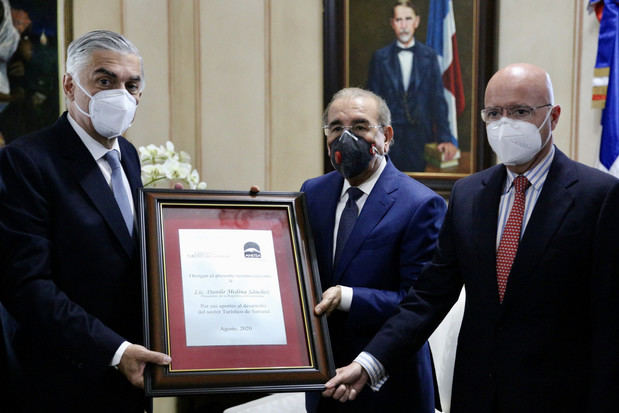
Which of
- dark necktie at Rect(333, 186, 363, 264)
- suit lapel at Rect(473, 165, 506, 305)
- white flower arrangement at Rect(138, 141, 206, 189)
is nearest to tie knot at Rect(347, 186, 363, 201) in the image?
dark necktie at Rect(333, 186, 363, 264)

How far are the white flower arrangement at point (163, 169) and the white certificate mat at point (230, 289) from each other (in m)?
1.35

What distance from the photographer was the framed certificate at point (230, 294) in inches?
75.9

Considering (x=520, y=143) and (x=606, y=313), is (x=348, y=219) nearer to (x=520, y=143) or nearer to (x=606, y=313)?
(x=520, y=143)

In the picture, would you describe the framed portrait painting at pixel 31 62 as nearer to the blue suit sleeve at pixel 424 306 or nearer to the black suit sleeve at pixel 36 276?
the black suit sleeve at pixel 36 276

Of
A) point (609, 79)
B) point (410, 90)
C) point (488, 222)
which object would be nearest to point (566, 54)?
point (609, 79)

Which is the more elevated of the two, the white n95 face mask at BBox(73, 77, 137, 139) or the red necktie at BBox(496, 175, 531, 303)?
the white n95 face mask at BBox(73, 77, 137, 139)

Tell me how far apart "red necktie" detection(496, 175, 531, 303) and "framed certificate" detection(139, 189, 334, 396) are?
1.88 feet

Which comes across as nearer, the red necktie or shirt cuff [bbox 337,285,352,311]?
the red necktie

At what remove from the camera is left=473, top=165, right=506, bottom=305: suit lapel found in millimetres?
1949

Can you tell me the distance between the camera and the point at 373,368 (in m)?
2.14

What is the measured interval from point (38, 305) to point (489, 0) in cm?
325

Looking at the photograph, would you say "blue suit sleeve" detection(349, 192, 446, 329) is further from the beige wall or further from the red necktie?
the beige wall

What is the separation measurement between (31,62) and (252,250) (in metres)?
2.14

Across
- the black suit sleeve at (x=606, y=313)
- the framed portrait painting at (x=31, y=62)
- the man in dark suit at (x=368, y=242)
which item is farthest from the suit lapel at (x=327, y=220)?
the framed portrait painting at (x=31, y=62)
